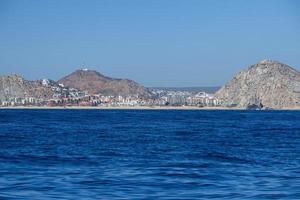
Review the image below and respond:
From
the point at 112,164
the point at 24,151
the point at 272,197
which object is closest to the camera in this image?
the point at 272,197

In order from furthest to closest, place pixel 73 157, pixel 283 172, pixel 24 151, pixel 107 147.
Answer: pixel 107 147
pixel 24 151
pixel 73 157
pixel 283 172

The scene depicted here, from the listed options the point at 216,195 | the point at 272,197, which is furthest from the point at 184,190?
the point at 272,197

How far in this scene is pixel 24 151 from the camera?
4691 centimetres

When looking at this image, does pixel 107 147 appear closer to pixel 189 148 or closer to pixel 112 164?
pixel 189 148

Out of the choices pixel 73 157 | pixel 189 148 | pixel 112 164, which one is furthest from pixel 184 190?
pixel 189 148

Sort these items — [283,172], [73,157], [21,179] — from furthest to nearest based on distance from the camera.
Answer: [73,157]
[283,172]
[21,179]

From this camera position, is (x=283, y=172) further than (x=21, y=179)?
Yes

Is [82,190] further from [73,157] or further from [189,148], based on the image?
[189,148]

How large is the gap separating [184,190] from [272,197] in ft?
11.6

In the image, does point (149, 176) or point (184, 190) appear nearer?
point (184, 190)

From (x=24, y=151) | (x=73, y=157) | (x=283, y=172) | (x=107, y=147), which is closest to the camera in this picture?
(x=283, y=172)

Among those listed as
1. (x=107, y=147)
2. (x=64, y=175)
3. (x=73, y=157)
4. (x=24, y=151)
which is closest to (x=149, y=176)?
(x=64, y=175)

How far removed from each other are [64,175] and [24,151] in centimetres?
1529

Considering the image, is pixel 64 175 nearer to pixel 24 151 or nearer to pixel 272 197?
pixel 272 197
